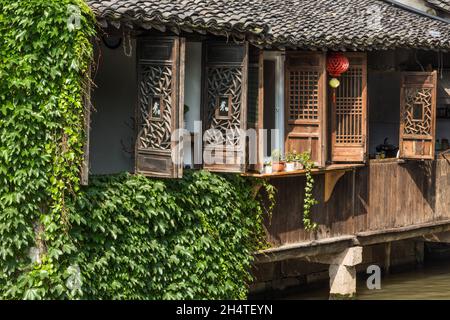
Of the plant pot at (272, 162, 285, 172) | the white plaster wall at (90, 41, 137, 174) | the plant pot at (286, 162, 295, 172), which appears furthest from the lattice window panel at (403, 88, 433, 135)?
the white plaster wall at (90, 41, 137, 174)

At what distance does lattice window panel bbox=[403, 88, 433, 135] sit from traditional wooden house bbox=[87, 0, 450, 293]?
0.07 feet

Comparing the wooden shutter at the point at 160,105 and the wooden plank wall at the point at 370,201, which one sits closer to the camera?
the wooden shutter at the point at 160,105

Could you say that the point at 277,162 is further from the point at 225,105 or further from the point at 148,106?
the point at 148,106

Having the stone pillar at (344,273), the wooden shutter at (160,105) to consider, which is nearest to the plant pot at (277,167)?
the wooden shutter at (160,105)

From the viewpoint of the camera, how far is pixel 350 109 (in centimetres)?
1753

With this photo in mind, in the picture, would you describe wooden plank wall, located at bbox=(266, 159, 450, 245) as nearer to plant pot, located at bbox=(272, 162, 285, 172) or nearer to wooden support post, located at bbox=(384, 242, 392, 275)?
plant pot, located at bbox=(272, 162, 285, 172)

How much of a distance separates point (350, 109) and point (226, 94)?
316 centimetres

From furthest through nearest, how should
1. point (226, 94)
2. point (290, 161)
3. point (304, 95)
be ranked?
1. point (304, 95)
2. point (290, 161)
3. point (226, 94)

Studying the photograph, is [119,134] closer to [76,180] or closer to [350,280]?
[76,180]

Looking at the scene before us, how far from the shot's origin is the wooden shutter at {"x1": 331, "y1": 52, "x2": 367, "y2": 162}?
57.2 ft

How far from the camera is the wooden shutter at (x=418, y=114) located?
18.5 m

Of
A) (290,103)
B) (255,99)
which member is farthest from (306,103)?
(255,99)

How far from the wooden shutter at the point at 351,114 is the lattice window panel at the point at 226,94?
2891 mm

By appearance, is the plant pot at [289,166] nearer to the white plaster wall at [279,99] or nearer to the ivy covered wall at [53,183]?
the white plaster wall at [279,99]
